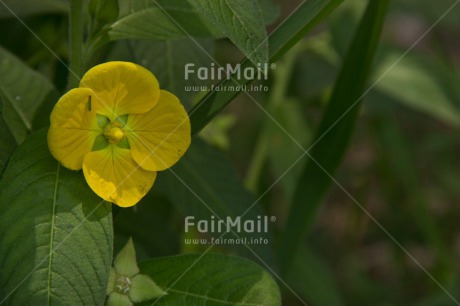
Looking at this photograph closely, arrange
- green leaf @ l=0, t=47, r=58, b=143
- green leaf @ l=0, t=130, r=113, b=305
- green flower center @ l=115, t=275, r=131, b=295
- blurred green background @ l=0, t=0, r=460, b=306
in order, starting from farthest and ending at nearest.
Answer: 1. blurred green background @ l=0, t=0, r=460, b=306
2. green leaf @ l=0, t=47, r=58, b=143
3. green flower center @ l=115, t=275, r=131, b=295
4. green leaf @ l=0, t=130, r=113, b=305

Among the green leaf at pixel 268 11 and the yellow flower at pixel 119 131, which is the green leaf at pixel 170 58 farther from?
the yellow flower at pixel 119 131

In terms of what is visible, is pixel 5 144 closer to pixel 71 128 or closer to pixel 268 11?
pixel 71 128

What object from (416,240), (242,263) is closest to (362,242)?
(416,240)

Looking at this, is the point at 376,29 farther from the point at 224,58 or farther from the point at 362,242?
the point at 362,242

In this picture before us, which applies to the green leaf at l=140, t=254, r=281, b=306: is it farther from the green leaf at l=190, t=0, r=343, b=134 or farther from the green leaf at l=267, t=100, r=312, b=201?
the green leaf at l=267, t=100, r=312, b=201

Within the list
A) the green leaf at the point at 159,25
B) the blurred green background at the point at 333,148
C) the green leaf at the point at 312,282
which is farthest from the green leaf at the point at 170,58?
the green leaf at the point at 312,282

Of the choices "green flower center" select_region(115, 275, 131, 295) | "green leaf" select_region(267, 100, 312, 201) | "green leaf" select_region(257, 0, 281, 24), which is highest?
"green leaf" select_region(257, 0, 281, 24)

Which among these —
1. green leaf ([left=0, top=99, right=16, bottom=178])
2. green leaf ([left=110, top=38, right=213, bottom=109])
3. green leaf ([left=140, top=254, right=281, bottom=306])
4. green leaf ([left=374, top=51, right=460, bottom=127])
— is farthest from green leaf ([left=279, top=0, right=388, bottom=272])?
green leaf ([left=374, top=51, right=460, bottom=127])
